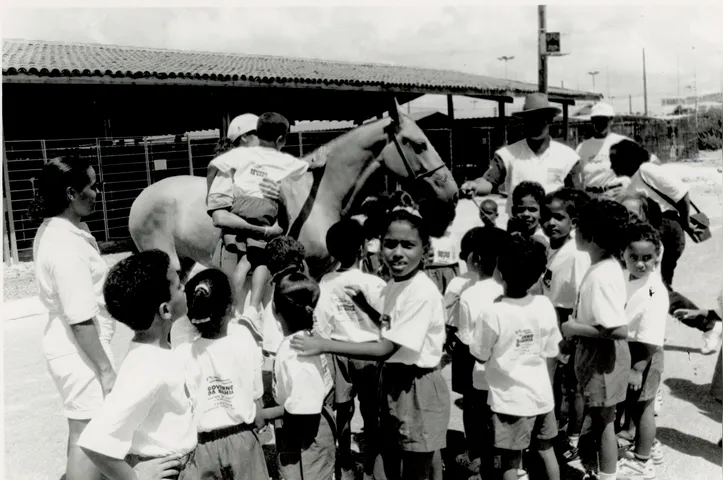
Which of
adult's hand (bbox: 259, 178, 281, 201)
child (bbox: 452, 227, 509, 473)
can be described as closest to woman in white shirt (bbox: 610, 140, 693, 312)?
child (bbox: 452, 227, 509, 473)

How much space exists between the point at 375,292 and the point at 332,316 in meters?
0.28

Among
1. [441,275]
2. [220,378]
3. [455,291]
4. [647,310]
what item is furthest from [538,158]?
[220,378]

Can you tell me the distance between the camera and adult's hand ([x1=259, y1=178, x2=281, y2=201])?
4.08 meters

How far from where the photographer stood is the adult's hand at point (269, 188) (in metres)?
4.08

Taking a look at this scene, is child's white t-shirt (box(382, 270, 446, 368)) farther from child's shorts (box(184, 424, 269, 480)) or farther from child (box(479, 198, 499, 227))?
child (box(479, 198, 499, 227))

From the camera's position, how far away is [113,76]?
451 inches

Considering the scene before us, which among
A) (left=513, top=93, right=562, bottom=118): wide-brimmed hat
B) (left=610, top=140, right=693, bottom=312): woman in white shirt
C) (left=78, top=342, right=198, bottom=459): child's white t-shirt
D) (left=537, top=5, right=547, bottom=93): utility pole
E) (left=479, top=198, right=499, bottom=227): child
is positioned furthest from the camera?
(left=537, top=5, right=547, bottom=93): utility pole

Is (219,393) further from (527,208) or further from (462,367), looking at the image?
(527,208)

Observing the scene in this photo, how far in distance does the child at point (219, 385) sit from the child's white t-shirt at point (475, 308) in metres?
1.31

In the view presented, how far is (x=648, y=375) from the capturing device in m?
3.36

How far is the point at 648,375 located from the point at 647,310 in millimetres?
365

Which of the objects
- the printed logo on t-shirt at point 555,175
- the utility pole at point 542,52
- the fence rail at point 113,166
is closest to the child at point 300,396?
the printed logo on t-shirt at point 555,175

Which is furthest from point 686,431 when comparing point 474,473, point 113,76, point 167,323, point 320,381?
point 113,76

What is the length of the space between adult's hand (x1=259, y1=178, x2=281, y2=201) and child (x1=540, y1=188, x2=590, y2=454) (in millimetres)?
1793
